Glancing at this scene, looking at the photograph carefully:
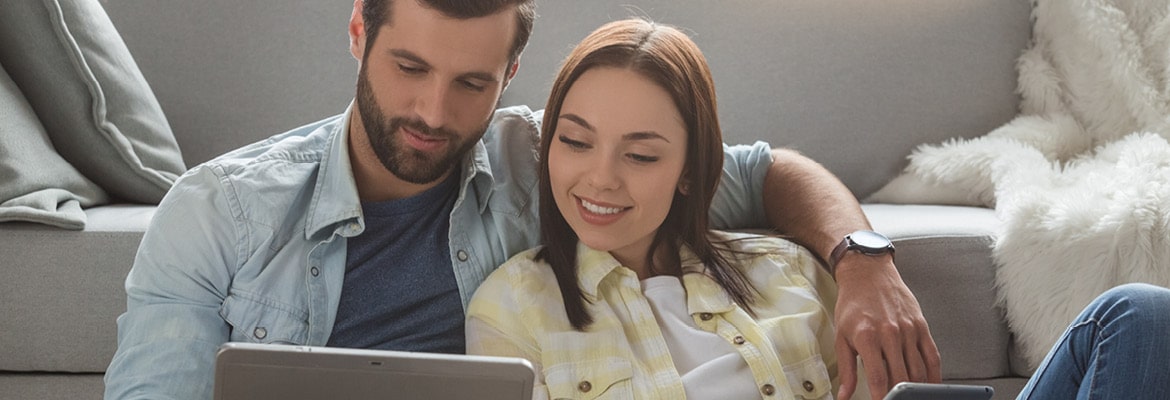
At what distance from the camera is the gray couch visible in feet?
7.10

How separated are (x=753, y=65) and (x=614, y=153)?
93 centimetres

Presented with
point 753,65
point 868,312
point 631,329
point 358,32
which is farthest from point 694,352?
point 753,65

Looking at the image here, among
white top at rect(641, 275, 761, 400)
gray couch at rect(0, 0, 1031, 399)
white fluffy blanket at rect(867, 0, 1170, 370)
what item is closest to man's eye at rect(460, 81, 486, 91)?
white top at rect(641, 275, 761, 400)

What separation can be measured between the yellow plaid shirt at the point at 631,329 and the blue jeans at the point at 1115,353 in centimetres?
27

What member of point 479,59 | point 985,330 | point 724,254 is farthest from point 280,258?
point 985,330

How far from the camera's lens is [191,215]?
4.56 feet

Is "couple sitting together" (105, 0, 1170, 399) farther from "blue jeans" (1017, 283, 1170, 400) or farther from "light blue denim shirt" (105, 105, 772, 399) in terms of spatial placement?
"blue jeans" (1017, 283, 1170, 400)

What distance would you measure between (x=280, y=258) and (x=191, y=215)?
0.38 ft

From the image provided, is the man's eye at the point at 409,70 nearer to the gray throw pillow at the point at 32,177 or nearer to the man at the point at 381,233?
the man at the point at 381,233

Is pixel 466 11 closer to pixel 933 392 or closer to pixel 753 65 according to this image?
pixel 933 392

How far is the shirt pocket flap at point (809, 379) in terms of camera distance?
4.52ft

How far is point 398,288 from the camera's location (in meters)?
1.47

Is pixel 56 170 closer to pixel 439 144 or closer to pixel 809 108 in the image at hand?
pixel 439 144

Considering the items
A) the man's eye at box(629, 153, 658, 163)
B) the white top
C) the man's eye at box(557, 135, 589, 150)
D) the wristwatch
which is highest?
the man's eye at box(557, 135, 589, 150)
